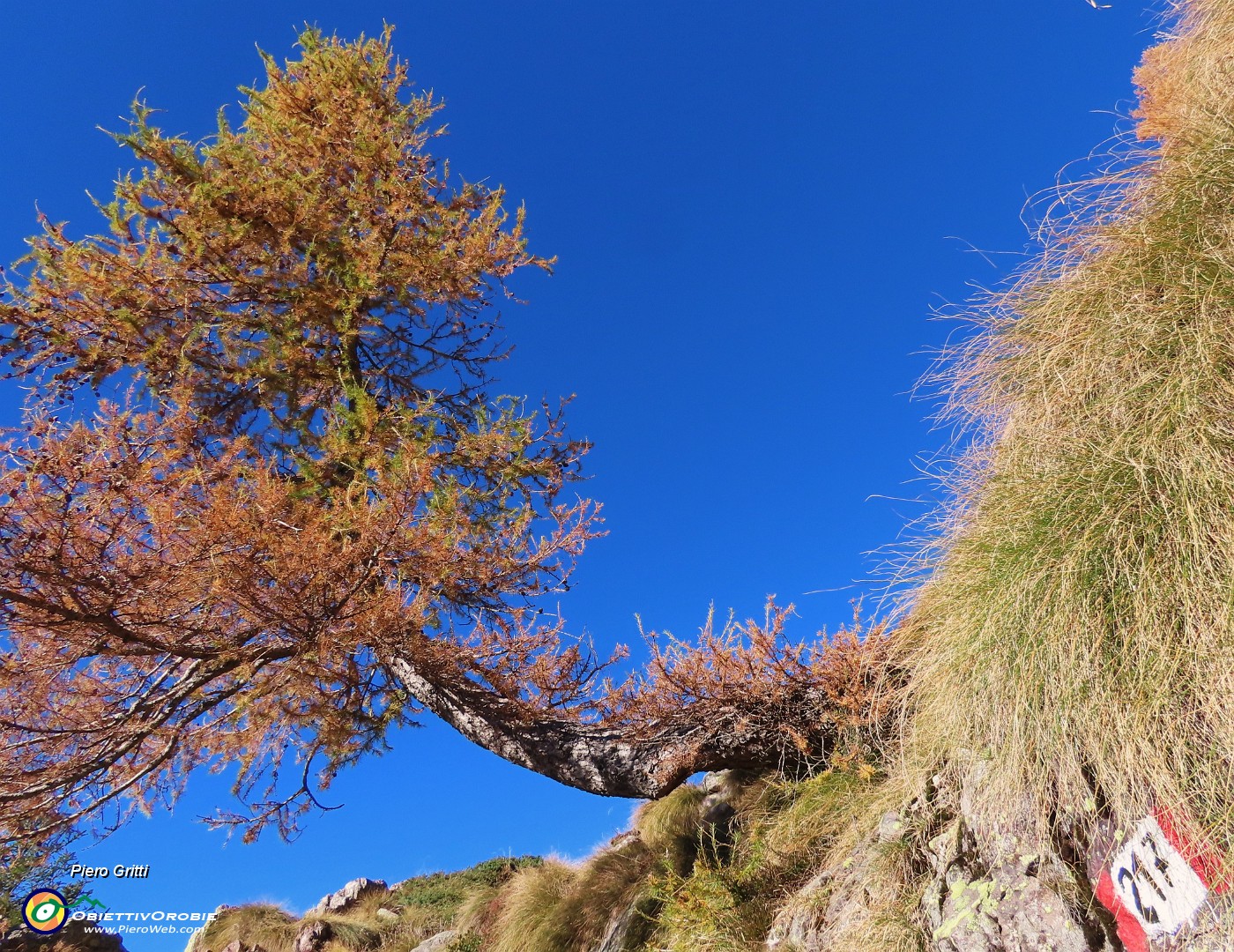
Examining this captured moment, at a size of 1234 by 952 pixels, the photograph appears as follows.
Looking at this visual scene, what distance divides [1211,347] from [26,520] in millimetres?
5798

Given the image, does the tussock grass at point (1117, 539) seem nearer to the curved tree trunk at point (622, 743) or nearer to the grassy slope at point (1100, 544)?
the grassy slope at point (1100, 544)

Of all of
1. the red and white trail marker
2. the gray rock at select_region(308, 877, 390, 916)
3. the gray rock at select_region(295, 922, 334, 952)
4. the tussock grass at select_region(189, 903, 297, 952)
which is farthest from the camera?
the gray rock at select_region(308, 877, 390, 916)

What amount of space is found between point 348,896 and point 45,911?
5.78m

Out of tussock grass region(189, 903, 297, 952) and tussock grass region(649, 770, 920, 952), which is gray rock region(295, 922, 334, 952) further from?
tussock grass region(649, 770, 920, 952)

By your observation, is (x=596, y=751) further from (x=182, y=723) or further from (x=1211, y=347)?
(x=1211, y=347)

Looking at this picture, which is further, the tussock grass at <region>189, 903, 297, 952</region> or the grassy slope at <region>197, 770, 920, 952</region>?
the tussock grass at <region>189, 903, 297, 952</region>

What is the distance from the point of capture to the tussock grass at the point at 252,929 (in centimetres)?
1144

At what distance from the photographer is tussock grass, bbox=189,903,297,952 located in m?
11.4

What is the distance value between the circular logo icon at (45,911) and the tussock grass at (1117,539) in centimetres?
1212

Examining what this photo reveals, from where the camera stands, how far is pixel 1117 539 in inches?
114

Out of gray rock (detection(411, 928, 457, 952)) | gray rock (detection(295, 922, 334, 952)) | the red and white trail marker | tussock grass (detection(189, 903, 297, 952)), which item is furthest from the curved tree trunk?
tussock grass (detection(189, 903, 297, 952))

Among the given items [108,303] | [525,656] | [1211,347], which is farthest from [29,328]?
[1211,347]

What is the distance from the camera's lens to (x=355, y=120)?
7.73 m

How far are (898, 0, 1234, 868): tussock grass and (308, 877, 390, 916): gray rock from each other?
14351 millimetres
